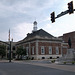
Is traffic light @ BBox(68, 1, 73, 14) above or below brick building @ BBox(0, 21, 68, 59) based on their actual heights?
above

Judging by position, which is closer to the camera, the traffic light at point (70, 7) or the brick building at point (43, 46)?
the traffic light at point (70, 7)

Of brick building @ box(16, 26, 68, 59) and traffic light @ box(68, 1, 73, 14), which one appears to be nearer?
traffic light @ box(68, 1, 73, 14)

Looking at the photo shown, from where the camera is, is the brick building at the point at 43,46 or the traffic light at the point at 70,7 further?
the brick building at the point at 43,46

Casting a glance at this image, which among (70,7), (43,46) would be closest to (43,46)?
(43,46)

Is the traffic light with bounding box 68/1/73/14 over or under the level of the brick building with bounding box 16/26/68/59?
over

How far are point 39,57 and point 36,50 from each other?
2558 millimetres

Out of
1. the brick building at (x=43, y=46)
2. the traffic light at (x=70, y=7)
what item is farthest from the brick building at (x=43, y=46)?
the traffic light at (x=70, y=7)

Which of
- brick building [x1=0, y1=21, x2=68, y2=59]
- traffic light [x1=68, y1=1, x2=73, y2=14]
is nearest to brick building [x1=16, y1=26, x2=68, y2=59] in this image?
brick building [x1=0, y1=21, x2=68, y2=59]

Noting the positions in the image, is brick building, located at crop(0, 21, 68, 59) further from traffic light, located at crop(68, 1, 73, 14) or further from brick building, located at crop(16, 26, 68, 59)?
traffic light, located at crop(68, 1, 73, 14)

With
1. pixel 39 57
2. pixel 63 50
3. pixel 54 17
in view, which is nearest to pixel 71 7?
pixel 54 17

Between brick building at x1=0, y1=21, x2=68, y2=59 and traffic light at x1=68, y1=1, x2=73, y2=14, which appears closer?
traffic light at x1=68, y1=1, x2=73, y2=14

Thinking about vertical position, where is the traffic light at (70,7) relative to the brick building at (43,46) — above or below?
above

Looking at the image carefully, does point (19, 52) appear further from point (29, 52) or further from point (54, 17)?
point (54, 17)

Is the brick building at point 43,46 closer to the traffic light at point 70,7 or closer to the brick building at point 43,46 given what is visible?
the brick building at point 43,46
